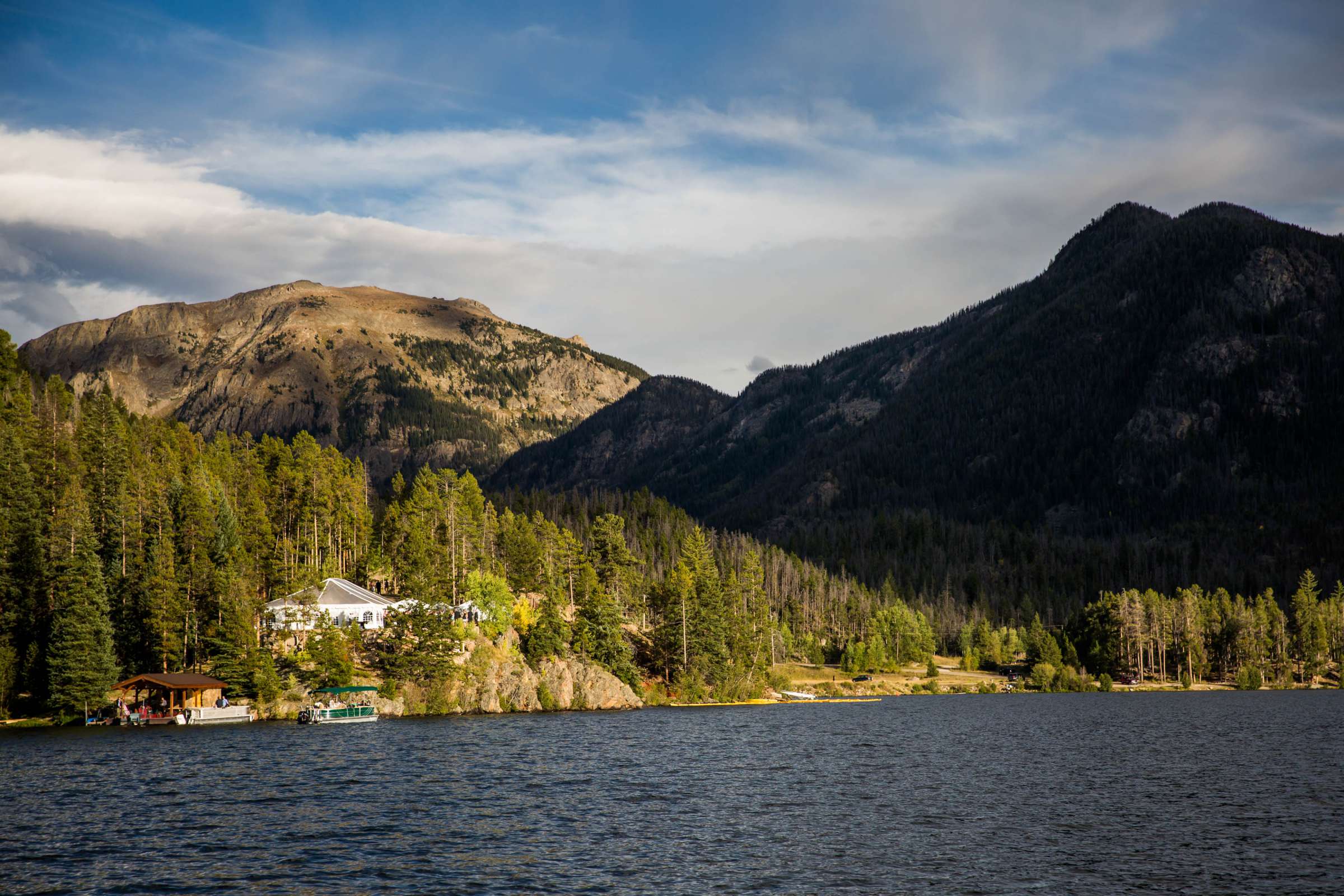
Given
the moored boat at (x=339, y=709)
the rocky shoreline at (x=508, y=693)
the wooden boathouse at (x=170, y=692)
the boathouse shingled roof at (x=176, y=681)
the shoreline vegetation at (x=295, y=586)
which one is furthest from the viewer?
the rocky shoreline at (x=508, y=693)

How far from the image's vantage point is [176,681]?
355 feet

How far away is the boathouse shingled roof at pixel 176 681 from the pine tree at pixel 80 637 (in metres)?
2.44

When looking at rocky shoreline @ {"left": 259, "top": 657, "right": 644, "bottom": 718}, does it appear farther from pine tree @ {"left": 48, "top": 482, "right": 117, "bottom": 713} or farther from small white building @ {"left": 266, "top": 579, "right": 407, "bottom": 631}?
pine tree @ {"left": 48, "top": 482, "right": 117, "bottom": 713}

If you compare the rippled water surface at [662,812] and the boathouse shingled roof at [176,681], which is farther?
the boathouse shingled roof at [176,681]

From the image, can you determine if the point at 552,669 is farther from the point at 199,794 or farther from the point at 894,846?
the point at 894,846

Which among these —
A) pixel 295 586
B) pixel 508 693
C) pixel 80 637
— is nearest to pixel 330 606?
pixel 295 586

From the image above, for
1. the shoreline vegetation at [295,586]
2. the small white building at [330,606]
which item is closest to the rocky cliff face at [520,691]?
the shoreline vegetation at [295,586]

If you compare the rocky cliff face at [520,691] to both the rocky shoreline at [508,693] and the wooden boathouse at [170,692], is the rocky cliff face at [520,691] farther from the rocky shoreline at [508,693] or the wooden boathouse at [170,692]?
the wooden boathouse at [170,692]

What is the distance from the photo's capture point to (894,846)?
47.3m

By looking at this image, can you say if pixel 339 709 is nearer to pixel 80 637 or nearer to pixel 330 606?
pixel 330 606

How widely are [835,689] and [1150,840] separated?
447 ft

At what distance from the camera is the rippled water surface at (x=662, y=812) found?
4134 centimetres

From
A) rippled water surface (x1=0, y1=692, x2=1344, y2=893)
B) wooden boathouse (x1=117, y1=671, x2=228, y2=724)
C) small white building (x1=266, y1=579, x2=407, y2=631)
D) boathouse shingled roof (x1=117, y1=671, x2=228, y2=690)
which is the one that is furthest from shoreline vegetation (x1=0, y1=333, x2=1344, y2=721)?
rippled water surface (x1=0, y1=692, x2=1344, y2=893)

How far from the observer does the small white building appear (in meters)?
121
